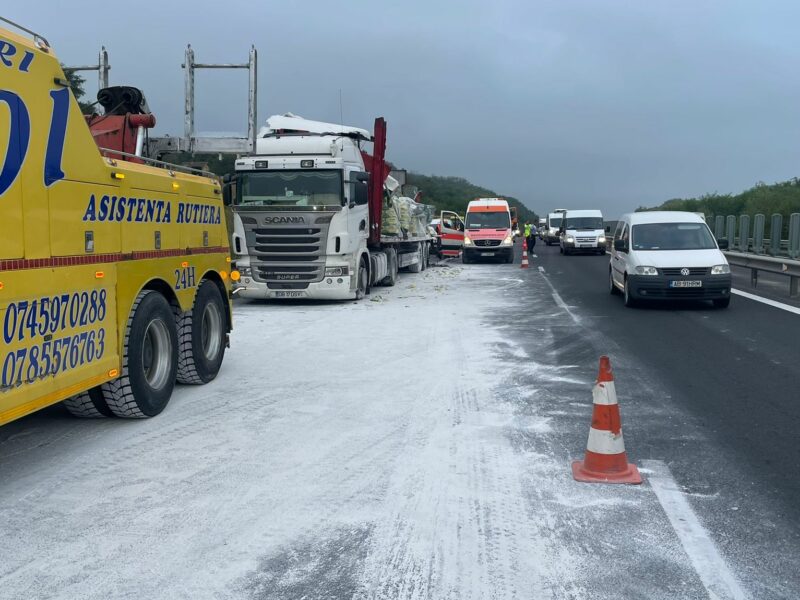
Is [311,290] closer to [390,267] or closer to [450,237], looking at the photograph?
[390,267]

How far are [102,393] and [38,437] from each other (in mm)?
571

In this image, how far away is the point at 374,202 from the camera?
19.1 metres

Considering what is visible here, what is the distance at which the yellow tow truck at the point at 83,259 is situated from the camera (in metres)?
4.90

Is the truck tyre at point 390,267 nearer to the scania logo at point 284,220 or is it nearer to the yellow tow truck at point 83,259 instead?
the scania logo at point 284,220

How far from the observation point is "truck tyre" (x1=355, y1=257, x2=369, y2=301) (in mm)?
17547

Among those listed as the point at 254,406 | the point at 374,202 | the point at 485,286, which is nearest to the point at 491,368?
the point at 254,406

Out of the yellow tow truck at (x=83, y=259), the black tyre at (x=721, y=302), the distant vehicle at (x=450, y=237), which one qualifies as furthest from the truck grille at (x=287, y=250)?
the distant vehicle at (x=450, y=237)

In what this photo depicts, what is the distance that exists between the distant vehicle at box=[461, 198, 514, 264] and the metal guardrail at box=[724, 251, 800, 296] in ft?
43.1

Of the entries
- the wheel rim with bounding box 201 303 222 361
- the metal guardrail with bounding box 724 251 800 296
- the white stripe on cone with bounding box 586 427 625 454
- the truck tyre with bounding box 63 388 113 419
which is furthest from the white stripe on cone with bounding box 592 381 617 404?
the metal guardrail with bounding box 724 251 800 296

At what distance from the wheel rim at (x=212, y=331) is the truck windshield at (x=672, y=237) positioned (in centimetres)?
956

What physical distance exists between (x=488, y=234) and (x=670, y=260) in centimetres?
1866

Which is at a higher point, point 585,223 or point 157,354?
point 585,223

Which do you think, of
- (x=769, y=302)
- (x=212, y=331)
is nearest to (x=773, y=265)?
(x=769, y=302)

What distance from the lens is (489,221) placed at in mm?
33875
